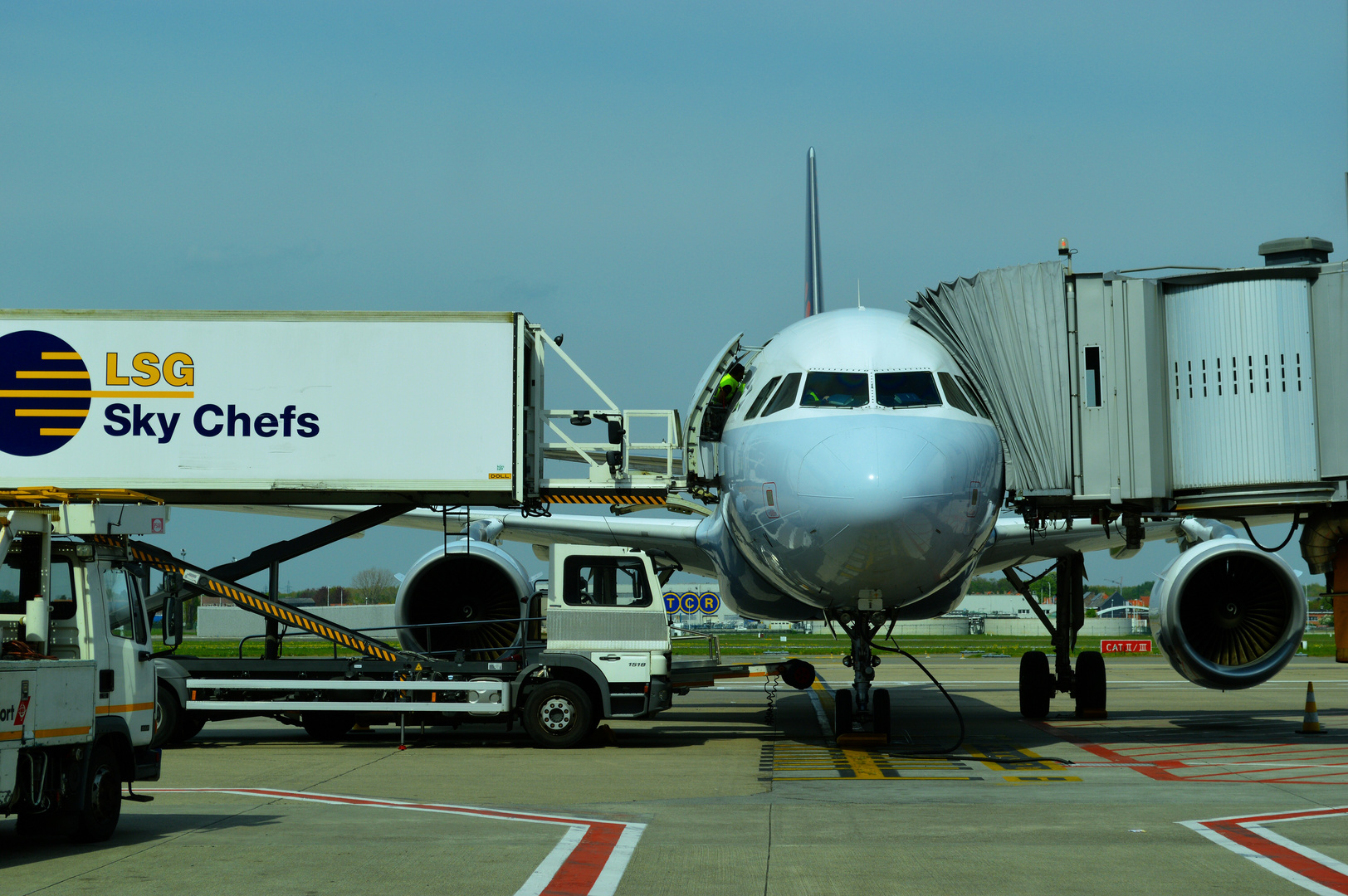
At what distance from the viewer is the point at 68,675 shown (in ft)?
26.9

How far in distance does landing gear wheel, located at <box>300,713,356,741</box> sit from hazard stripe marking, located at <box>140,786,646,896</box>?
4898 millimetres

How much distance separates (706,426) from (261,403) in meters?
5.18

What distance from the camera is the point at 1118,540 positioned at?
18375mm

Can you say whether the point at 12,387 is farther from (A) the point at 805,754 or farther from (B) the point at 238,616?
(B) the point at 238,616

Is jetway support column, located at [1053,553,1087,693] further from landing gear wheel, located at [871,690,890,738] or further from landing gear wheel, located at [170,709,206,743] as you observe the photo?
landing gear wheel, located at [170,709,206,743]

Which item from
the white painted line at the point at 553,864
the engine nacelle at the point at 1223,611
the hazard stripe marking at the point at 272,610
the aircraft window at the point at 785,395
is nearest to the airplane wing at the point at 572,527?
the hazard stripe marking at the point at 272,610

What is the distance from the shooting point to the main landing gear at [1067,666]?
18.9 meters

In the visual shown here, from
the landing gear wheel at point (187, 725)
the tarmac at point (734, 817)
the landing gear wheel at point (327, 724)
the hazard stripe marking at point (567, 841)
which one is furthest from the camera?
the landing gear wheel at point (327, 724)

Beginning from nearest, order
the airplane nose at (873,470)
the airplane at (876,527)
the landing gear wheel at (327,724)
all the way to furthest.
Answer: the airplane nose at (873,470) → the airplane at (876,527) → the landing gear wheel at (327,724)

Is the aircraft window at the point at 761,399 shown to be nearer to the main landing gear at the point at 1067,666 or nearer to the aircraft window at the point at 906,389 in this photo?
the aircraft window at the point at 906,389

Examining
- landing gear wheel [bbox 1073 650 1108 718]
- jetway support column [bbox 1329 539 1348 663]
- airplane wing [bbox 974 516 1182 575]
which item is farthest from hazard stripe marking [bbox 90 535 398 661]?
jetway support column [bbox 1329 539 1348 663]

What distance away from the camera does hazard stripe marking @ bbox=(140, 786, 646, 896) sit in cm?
698

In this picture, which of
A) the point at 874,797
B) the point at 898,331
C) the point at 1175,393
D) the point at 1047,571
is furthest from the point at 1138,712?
the point at 874,797

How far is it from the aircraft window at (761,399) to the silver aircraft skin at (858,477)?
4 cm
